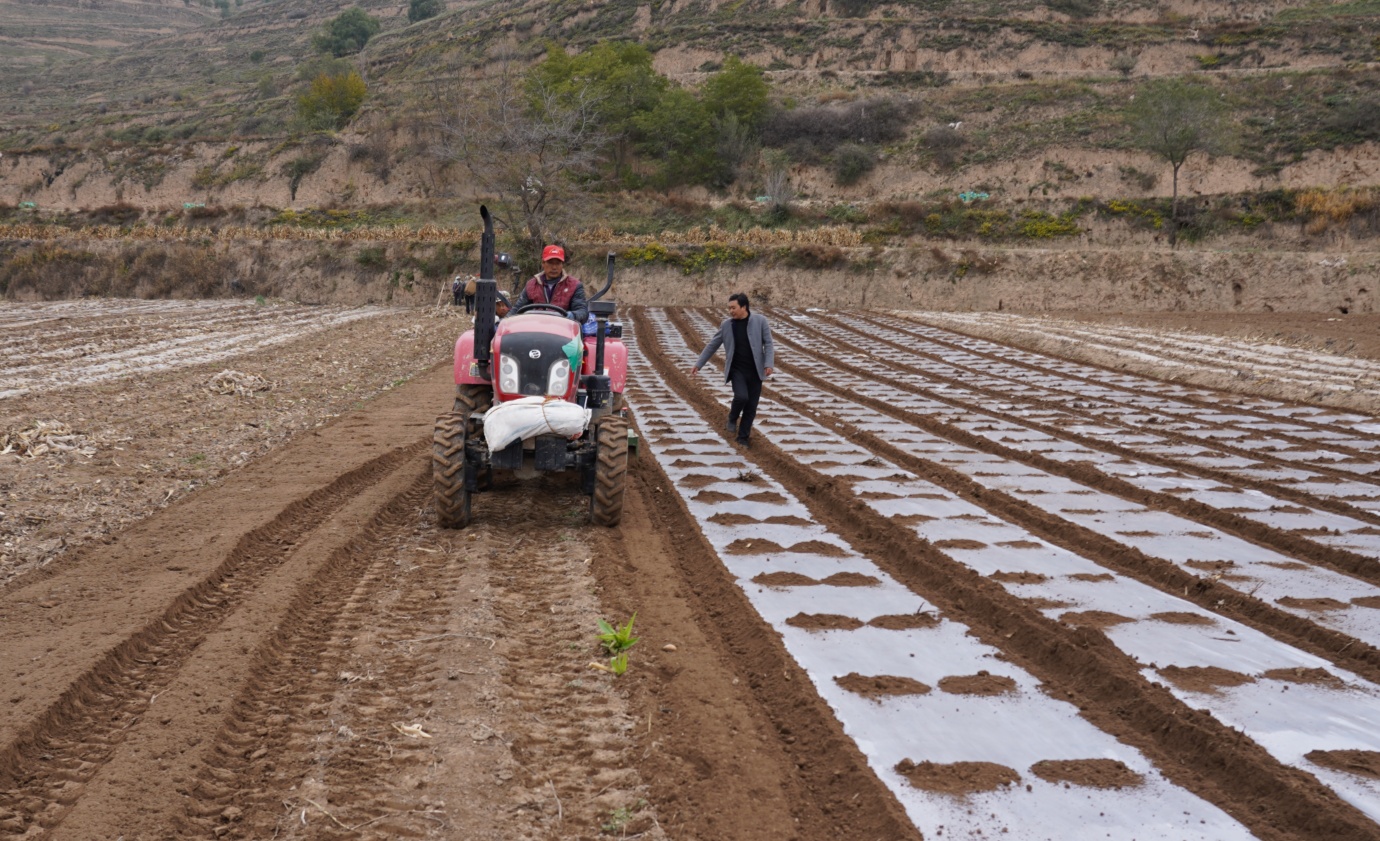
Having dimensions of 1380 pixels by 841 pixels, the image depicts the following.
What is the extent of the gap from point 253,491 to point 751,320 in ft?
16.9

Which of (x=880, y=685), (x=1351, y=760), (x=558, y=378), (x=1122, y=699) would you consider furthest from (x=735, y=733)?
(x=558, y=378)

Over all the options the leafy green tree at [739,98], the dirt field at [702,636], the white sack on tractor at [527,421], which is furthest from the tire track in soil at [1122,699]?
the leafy green tree at [739,98]

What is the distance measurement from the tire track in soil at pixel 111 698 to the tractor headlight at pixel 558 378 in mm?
1975

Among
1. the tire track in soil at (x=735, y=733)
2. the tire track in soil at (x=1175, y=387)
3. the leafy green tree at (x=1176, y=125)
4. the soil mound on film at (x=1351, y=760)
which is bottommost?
the tire track in soil at (x=735, y=733)

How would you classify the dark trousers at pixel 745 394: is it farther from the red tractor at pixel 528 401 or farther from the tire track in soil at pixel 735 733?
the tire track in soil at pixel 735 733

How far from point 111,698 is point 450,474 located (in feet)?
9.26

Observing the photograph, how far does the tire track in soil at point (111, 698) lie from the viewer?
3.53 metres

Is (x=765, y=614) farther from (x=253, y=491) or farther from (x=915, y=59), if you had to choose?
(x=915, y=59)

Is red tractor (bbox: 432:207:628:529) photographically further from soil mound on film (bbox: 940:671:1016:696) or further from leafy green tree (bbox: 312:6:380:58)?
leafy green tree (bbox: 312:6:380:58)

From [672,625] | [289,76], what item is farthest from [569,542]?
[289,76]

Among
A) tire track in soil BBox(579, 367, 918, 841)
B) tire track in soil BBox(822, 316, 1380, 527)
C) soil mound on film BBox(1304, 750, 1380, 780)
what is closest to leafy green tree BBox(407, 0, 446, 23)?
tire track in soil BBox(822, 316, 1380, 527)

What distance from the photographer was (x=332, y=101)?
66.1 m

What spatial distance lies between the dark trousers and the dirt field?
0.33m

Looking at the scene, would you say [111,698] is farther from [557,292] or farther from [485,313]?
[557,292]
